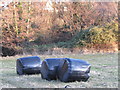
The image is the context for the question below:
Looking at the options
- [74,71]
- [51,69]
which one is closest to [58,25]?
[51,69]

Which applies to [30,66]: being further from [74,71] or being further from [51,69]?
[74,71]

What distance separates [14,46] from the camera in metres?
27.4

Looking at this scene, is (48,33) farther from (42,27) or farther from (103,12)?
(103,12)

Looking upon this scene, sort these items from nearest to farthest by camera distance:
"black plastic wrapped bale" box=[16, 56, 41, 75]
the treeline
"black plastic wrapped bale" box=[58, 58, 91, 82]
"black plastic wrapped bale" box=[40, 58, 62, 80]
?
"black plastic wrapped bale" box=[58, 58, 91, 82] < "black plastic wrapped bale" box=[40, 58, 62, 80] < "black plastic wrapped bale" box=[16, 56, 41, 75] < the treeline

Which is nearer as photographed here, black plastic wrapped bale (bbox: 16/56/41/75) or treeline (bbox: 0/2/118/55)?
black plastic wrapped bale (bbox: 16/56/41/75)

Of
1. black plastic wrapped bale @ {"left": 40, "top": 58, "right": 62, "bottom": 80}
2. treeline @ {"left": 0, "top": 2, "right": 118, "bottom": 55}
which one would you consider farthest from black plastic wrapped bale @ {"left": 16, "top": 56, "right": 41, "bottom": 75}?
treeline @ {"left": 0, "top": 2, "right": 118, "bottom": 55}

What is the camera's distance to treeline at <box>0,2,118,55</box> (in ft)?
86.4

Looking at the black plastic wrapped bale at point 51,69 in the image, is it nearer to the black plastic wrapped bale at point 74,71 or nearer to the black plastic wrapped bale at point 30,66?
the black plastic wrapped bale at point 74,71

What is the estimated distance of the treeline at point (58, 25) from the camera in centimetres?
2633

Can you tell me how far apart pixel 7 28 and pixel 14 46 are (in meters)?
2.07

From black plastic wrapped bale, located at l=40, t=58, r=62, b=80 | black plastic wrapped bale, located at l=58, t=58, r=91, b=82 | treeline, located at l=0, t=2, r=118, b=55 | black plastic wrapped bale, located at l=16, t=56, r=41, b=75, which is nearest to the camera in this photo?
black plastic wrapped bale, located at l=58, t=58, r=91, b=82

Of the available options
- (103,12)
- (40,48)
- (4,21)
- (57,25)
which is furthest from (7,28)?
(103,12)

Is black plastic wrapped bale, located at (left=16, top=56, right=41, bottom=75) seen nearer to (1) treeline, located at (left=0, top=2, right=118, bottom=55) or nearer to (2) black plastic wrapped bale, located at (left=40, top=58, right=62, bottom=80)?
(2) black plastic wrapped bale, located at (left=40, top=58, right=62, bottom=80)

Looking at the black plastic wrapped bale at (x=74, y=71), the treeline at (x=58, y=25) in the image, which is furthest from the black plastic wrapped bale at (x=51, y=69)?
the treeline at (x=58, y=25)
